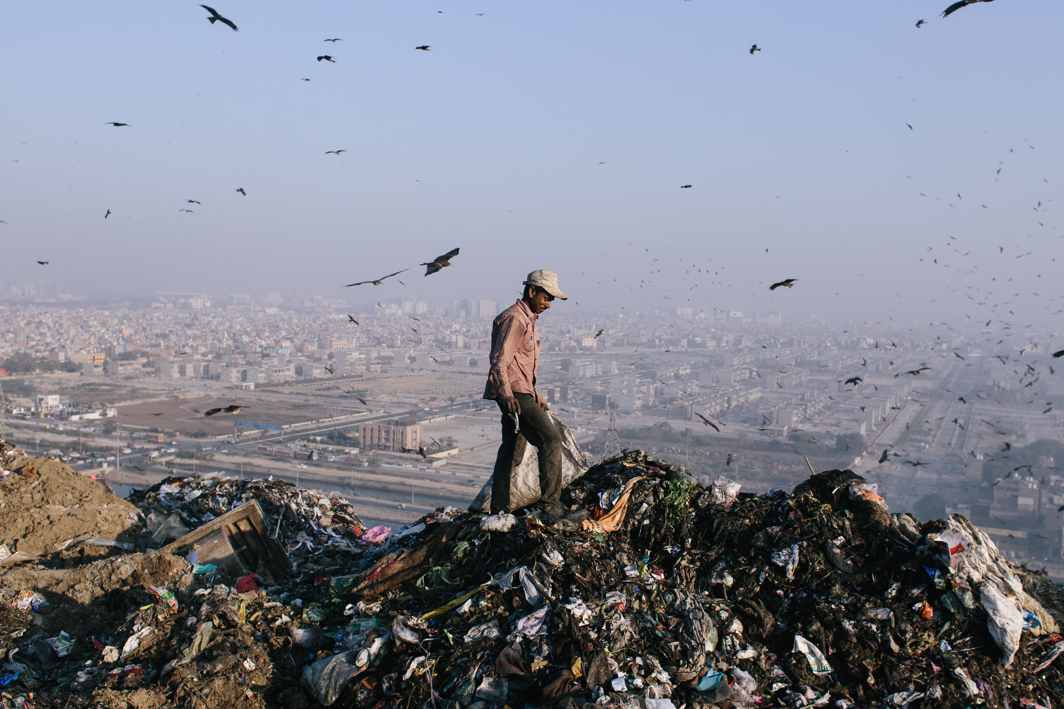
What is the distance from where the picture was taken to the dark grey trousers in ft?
14.0

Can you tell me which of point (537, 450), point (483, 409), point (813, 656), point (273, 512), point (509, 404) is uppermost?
point (509, 404)

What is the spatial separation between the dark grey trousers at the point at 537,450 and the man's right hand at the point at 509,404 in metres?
0.02

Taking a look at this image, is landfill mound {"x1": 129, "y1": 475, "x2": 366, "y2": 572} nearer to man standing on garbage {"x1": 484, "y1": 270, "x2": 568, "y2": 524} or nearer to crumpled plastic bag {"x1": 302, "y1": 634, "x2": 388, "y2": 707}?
man standing on garbage {"x1": 484, "y1": 270, "x2": 568, "y2": 524}

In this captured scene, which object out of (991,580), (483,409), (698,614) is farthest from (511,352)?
(483,409)

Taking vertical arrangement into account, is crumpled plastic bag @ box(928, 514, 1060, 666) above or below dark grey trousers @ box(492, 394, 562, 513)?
below

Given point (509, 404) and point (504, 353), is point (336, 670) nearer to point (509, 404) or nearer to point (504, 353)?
point (509, 404)

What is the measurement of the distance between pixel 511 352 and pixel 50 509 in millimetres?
3782

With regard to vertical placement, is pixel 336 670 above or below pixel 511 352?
below

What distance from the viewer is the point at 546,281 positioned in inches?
166

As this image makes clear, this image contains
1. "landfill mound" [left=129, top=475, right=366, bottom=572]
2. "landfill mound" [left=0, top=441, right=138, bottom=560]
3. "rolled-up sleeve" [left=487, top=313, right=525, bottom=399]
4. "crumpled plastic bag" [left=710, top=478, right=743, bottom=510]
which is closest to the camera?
"rolled-up sleeve" [left=487, top=313, right=525, bottom=399]

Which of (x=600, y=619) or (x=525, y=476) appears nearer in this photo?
(x=600, y=619)

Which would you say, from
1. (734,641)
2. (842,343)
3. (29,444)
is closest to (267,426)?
(29,444)

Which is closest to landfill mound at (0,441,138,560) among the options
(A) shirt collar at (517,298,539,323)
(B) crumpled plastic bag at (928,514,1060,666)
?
(A) shirt collar at (517,298,539,323)

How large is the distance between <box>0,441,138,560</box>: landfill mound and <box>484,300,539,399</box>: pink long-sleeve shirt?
331 cm
